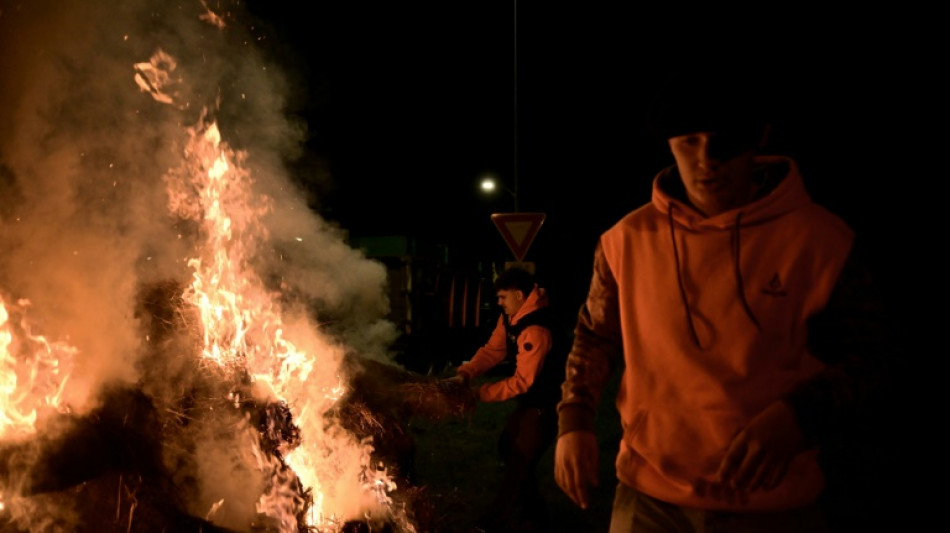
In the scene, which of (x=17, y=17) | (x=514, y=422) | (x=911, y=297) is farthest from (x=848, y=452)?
(x=17, y=17)

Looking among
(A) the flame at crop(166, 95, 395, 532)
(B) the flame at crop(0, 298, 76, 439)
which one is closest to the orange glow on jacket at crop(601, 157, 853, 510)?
(A) the flame at crop(166, 95, 395, 532)

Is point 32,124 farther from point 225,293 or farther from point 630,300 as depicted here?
point 630,300

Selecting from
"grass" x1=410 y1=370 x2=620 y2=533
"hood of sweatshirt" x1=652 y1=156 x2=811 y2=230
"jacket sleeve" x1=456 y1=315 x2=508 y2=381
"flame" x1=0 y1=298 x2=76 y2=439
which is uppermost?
"hood of sweatshirt" x1=652 y1=156 x2=811 y2=230

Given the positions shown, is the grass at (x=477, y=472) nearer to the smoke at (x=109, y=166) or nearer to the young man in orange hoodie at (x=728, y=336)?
the smoke at (x=109, y=166)

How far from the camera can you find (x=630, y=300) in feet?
7.13

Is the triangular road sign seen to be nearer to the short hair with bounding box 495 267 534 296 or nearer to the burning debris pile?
the burning debris pile

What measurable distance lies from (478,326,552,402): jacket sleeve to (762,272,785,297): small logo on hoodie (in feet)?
10.9

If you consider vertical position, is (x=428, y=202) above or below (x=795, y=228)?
below

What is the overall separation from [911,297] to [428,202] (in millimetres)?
27880

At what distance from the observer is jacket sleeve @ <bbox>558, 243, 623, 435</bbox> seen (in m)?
2.24

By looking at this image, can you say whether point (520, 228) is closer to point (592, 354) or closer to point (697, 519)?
point (592, 354)

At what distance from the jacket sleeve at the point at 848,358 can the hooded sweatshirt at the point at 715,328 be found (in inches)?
0.5

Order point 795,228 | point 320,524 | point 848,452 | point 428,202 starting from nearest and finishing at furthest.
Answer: point 795,228 < point 320,524 < point 848,452 < point 428,202

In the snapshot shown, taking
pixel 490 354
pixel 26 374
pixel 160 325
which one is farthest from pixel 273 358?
pixel 490 354
